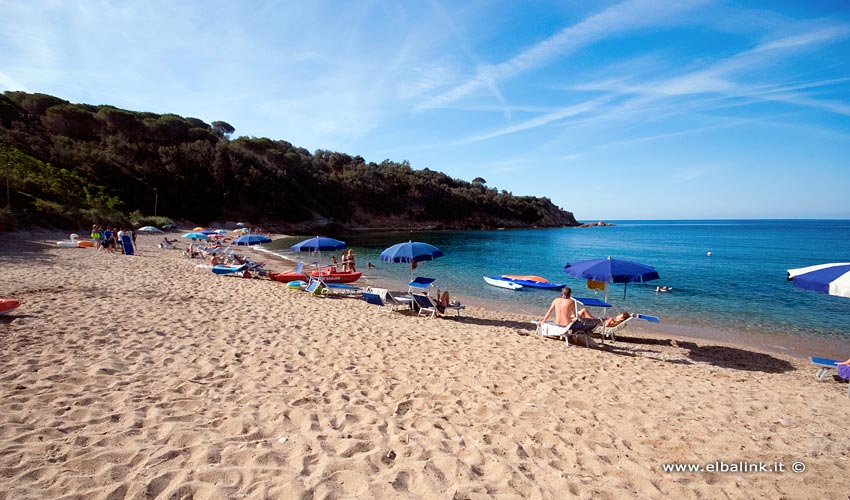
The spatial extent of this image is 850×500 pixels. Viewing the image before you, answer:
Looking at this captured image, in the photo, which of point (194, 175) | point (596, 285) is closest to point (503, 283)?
point (596, 285)

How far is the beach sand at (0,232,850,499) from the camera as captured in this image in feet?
9.35

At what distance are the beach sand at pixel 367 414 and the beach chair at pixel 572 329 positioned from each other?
435 millimetres

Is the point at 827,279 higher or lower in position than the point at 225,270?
higher

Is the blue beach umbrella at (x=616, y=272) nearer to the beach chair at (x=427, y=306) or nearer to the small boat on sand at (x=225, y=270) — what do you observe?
the beach chair at (x=427, y=306)

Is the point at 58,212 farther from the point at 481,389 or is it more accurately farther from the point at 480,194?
the point at 480,194

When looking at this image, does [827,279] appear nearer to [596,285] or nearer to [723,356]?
[723,356]

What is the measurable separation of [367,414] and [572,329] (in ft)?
17.6

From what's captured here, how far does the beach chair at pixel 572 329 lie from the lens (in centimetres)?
788

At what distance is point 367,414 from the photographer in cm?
397

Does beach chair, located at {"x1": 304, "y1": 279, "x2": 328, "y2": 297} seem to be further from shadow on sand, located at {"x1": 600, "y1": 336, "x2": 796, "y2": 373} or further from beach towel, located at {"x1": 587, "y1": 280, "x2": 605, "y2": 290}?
shadow on sand, located at {"x1": 600, "y1": 336, "x2": 796, "y2": 373}

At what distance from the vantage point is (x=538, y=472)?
3.12m

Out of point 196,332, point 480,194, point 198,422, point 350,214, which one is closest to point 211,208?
point 350,214

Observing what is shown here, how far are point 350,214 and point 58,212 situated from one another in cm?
4498

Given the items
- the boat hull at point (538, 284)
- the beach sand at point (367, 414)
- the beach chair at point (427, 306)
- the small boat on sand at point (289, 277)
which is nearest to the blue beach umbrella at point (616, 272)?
the beach sand at point (367, 414)
